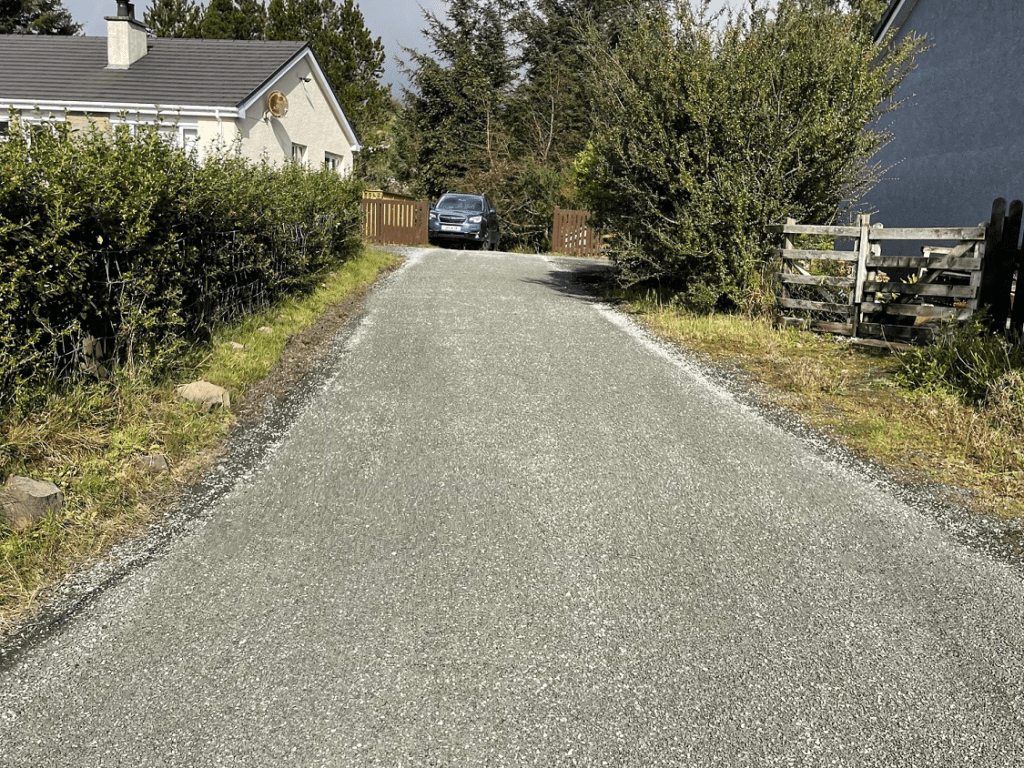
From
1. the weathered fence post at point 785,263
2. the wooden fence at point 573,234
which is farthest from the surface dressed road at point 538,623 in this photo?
the wooden fence at point 573,234

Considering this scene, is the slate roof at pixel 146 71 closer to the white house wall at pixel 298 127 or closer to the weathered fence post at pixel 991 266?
the white house wall at pixel 298 127

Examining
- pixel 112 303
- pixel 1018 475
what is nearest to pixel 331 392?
pixel 112 303

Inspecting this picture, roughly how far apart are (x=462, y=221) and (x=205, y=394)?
1961 centimetres

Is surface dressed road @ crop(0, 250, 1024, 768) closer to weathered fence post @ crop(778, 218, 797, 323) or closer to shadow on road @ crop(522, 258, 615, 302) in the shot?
weathered fence post @ crop(778, 218, 797, 323)

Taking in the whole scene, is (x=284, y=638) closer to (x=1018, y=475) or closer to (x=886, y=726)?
(x=886, y=726)

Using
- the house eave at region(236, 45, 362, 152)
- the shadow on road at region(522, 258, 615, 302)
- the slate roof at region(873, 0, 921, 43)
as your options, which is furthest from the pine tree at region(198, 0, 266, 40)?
the slate roof at region(873, 0, 921, 43)

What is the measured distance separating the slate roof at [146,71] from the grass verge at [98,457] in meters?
16.9

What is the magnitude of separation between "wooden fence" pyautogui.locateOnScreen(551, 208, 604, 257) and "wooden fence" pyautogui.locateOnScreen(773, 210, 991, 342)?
53.8 feet

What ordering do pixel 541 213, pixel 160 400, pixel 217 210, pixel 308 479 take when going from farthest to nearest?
1. pixel 541 213
2. pixel 217 210
3. pixel 160 400
4. pixel 308 479

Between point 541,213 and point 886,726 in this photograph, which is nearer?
point 886,726

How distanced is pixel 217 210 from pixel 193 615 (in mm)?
5068

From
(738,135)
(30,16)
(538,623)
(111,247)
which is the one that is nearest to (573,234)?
(738,135)

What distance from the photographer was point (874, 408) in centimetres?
693

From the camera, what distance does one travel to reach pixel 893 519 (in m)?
4.72
